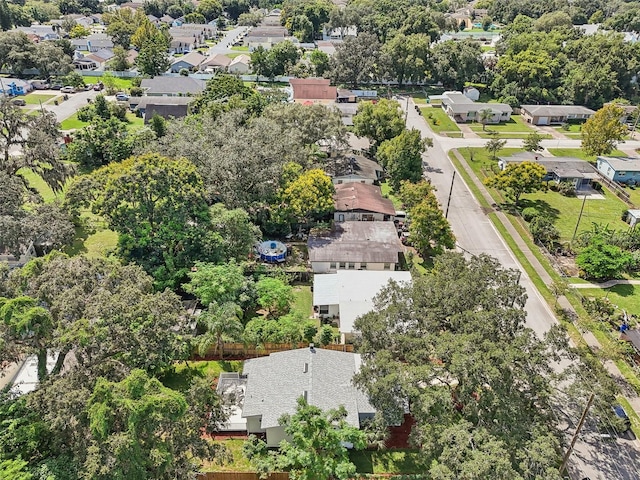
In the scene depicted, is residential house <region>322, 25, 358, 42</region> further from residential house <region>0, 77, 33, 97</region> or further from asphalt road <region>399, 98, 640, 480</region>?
residential house <region>0, 77, 33, 97</region>

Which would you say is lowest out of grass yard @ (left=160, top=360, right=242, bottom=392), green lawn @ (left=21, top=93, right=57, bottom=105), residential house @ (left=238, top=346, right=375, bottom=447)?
grass yard @ (left=160, top=360, right=242, bottom=392)

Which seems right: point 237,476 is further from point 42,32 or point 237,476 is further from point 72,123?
point 42,32

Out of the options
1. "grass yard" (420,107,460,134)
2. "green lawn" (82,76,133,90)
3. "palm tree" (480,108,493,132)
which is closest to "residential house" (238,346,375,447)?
"grass yard" (420,107,460,134)

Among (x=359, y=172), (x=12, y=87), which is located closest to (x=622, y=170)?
(x=359, y=172)

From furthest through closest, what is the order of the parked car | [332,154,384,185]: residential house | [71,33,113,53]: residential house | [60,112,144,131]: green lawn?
1. [71,33,113,53]: residential house
2. the parked car
3. [60,112,144,131]: green lawn
4. [332,154,384,185]: residential house

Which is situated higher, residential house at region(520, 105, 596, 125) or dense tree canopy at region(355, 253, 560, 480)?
dense tree canopy at region(355, 253, 560, 480)

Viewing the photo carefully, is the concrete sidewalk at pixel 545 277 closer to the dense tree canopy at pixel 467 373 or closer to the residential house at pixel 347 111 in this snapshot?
the dense tree canopy at pixel 467 373

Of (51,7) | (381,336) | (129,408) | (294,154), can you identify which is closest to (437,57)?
(294,154)

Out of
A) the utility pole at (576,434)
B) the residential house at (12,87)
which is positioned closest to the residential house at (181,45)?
the residential house at (12,87)
